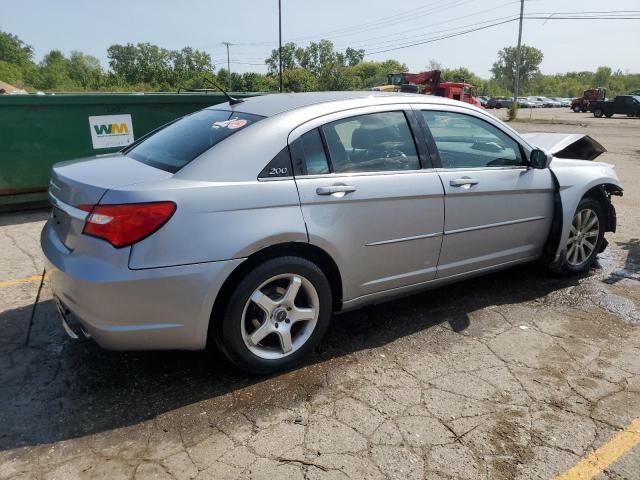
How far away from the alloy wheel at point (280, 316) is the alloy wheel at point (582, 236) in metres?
2.66

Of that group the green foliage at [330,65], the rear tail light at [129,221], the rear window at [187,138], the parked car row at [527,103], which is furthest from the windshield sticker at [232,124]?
the green foliage at [330,65]

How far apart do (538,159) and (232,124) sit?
239cm

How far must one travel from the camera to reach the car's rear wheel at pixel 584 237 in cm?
454

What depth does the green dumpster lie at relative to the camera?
685 cm

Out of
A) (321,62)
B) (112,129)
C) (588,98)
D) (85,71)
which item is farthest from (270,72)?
(112,129)

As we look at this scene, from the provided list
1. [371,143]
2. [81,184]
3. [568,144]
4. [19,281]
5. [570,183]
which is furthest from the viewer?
[568,144]

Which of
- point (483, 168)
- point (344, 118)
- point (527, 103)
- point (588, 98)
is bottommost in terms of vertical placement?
point (527, 103)

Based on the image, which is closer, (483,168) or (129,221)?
(129,221)

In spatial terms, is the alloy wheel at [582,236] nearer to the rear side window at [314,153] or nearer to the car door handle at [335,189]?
the car door handle at [335,189]

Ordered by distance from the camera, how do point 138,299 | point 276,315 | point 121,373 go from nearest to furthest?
point 138,299
point 276,315
point 121,373

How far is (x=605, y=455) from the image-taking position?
2.44m

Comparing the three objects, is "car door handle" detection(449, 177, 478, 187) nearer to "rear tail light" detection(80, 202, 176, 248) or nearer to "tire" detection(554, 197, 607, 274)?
"tire" detection(554, 197, 607, 274)

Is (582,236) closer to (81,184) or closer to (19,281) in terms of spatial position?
(81,184)

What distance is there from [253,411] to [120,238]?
112 centimetres
